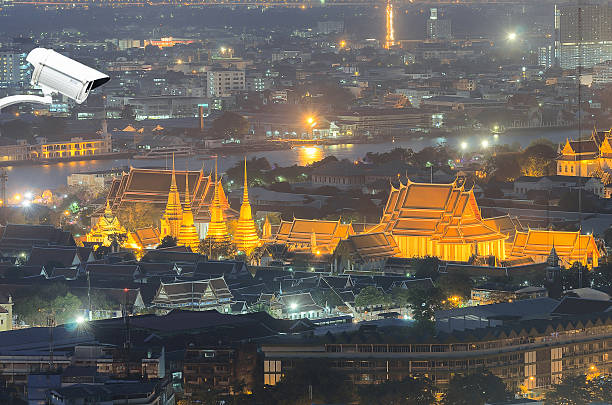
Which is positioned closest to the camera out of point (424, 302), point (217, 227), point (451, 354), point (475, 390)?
point (475, 390)

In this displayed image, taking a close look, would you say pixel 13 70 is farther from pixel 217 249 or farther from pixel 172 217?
pixel 217 249

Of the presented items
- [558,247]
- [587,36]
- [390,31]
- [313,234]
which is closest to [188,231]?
[313,234]

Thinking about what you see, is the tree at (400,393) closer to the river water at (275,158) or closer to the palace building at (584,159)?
the palace building at (584,159)

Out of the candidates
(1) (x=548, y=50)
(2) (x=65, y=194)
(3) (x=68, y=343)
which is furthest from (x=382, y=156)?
(1) (x=548, y=50)

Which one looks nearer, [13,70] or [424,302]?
[424,302]

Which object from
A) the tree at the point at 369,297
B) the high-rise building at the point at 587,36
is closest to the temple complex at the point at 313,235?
the tree at the point at 369,297

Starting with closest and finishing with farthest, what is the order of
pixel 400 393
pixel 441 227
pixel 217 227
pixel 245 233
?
1. pixel 400 393
2. pixel 441 227
3. pixel 245 233
4. pixel 217 227

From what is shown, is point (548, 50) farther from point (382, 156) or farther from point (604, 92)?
point (382, 156)
